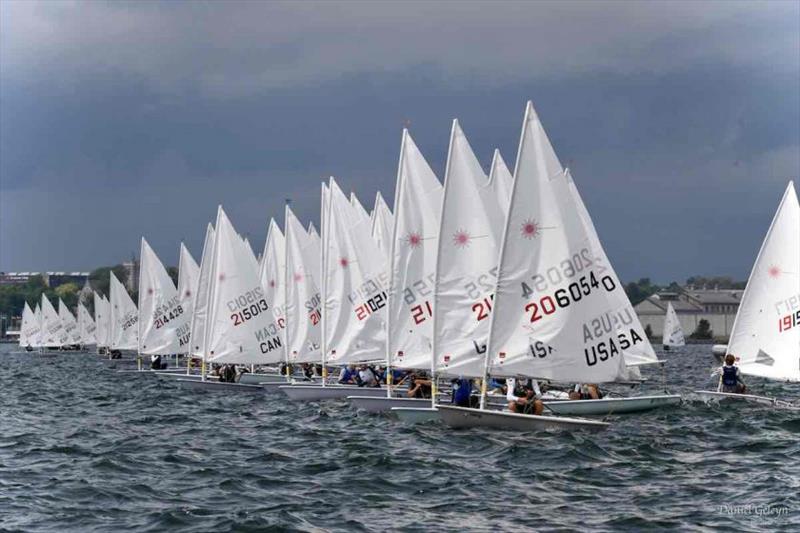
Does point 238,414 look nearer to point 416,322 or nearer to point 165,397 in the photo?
point 416,322

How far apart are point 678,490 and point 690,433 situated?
8.67 metres

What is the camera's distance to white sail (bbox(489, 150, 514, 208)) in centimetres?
3747

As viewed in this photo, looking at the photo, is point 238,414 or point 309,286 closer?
point 238,414

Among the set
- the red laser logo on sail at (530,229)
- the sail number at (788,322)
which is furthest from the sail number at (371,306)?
the red laser logo on sail at (530,229)

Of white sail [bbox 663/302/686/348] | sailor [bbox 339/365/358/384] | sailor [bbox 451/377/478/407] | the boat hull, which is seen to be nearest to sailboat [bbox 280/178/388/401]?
sailor [bbox 339/365/358/384]

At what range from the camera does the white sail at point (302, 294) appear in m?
47.7

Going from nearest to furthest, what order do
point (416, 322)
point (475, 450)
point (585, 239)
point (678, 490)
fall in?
point (678, 490)
point (475, 450)
point (585, 239)
point (416, 322)

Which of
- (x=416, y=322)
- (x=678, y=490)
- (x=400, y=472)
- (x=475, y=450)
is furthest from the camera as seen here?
(x=416, y=322)

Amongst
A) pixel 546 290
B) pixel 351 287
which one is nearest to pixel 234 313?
pixel 351 287

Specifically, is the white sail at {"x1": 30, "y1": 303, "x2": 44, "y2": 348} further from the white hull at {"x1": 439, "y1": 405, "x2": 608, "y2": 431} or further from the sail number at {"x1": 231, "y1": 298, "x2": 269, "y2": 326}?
the white hull at {"x1": 439, "y1": 405, "x2": 608, "y2": 431}

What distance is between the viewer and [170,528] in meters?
17.3

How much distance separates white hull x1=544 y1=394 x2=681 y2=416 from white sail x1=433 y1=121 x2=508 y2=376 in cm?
284

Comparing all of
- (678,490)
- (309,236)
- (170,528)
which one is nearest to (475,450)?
(678,490)

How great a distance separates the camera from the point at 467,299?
3123 cm
